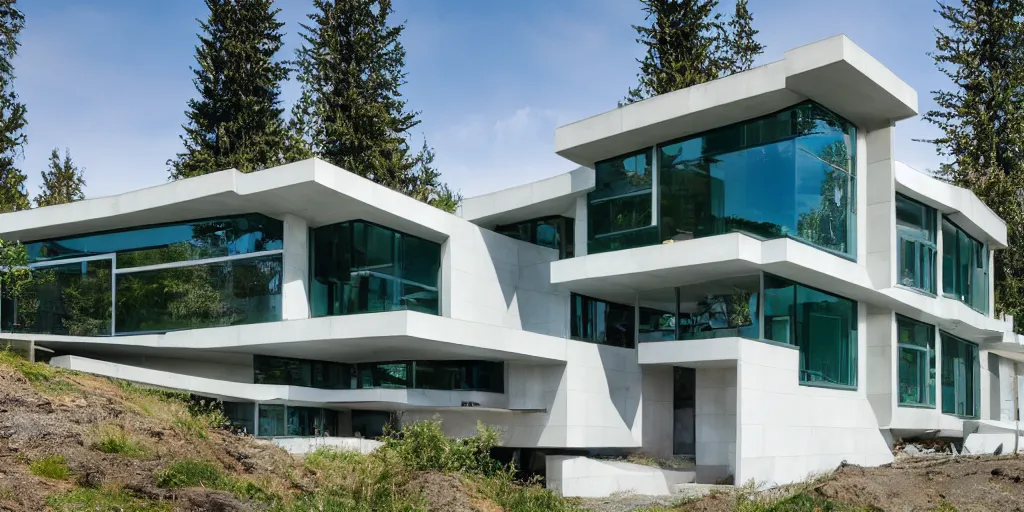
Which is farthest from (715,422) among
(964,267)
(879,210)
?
(964,267)

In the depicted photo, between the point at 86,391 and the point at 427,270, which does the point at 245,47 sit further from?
the point at 86,391

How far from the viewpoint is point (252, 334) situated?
76.6 ft

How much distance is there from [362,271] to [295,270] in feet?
5.40

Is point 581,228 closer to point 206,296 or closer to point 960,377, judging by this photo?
point 206,296

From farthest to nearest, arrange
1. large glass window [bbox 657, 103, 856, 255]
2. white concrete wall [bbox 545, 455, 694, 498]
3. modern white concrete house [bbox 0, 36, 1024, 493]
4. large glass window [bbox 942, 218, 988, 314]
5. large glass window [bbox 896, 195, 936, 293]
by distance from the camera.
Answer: large glass window [bbox 942, 218, 988, 314] → large glass window [bbox 896, 195, 936, 293] → white concrete wall [bbox 545, 455, 694, 498] → modern white concrete house [bbox 0, 36, 1024, 493] → large glass window [bbox 657, 103, 856, 255]

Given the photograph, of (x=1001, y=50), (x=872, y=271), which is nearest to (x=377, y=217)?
(x=872, y=271)

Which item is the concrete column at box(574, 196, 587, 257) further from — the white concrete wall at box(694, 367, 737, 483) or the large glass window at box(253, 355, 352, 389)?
the large glass window at box(253, 355, 352, 389)

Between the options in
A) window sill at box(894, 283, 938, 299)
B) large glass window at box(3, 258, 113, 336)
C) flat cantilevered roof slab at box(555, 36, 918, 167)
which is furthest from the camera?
large glass window at box(3, 258, 113, 336)

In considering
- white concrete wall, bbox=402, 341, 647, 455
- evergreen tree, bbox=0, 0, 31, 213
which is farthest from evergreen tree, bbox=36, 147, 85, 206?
white concrete wall, bbox=402, 341, 647, 455

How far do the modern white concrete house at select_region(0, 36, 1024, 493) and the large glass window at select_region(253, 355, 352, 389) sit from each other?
6cm

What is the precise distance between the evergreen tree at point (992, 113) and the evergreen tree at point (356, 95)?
21470 mm

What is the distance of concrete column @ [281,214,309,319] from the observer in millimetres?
24641

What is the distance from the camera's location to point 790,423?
74.9ft

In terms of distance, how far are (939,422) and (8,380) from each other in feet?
71.5
